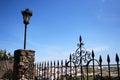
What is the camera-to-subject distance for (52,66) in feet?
24.5

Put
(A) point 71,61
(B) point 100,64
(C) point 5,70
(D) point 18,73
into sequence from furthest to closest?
(C) point 5,70 → (A) point 71,61 → (D) point 18,73 → (B) point 100,64

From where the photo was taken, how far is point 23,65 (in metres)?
6.14

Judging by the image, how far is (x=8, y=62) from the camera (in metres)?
17.8

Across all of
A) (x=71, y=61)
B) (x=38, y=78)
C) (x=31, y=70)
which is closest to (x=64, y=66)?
Result: (x=71, y=61)

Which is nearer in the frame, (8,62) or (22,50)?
→ (22,50)

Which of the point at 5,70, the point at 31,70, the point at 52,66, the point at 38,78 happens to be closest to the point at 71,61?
the point at 52,66

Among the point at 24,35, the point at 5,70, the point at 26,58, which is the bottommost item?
the point at 5,70

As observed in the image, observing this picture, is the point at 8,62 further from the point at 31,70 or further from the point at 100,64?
the point at 100,64

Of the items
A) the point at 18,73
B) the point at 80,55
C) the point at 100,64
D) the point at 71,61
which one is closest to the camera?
the point at 100,64

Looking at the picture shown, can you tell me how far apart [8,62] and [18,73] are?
1268cm

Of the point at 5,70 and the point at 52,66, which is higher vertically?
the point at 52,66

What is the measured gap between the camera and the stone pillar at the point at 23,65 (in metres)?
6.06

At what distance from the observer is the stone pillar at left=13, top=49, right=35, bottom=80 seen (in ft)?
19.9

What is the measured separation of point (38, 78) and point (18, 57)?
3278mm
